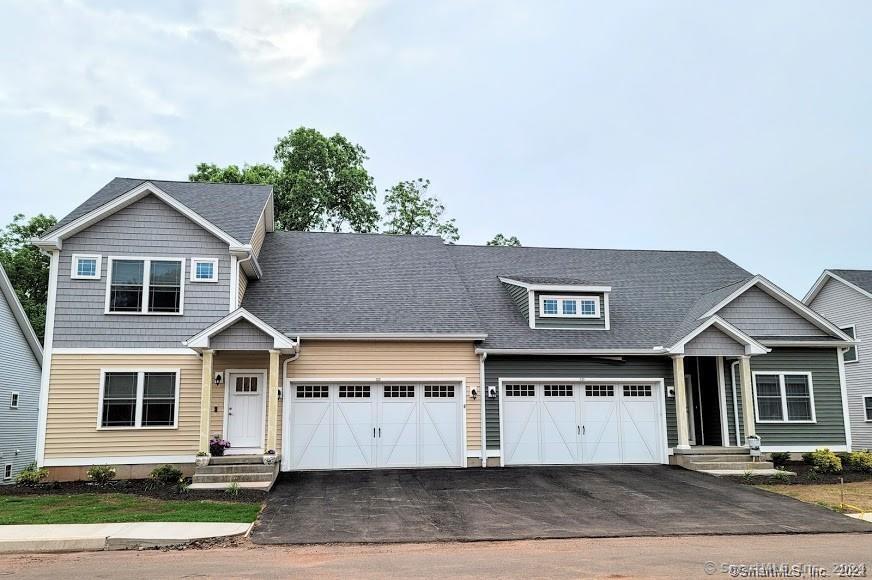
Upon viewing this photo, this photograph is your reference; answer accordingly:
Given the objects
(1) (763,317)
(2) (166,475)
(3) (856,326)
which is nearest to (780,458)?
(1) (763,317)

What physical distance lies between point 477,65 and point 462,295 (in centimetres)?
826

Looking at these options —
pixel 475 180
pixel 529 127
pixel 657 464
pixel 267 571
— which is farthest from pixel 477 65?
pixel 267 571

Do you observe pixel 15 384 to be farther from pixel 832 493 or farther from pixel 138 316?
pixel 832 493

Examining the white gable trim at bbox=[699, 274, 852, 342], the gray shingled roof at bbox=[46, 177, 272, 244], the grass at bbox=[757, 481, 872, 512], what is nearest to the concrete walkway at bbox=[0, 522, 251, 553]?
the gray shingled roof at bbox=[46, 177, 272, 244]

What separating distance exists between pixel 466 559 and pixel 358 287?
10981mm

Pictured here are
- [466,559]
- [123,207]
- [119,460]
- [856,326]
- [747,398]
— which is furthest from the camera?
[856,326]

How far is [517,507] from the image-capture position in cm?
1197

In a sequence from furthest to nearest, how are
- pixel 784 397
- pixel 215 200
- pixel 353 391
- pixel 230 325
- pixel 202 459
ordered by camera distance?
pixel 215 200
pixel 784 397
pixel 353 391
pixel 230 325
pixel 202 459

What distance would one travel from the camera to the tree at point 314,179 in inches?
1280

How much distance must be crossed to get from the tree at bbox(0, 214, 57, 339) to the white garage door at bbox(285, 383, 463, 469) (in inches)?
892

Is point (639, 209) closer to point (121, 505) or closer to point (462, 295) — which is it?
point (462, 295)

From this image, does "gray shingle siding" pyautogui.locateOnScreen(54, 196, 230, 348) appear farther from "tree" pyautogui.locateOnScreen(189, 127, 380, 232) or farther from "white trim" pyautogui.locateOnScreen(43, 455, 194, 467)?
"tree" pyautogui.locateOnScreen(189, 127, 380, 232)

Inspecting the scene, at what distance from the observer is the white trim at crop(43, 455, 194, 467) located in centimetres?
1494

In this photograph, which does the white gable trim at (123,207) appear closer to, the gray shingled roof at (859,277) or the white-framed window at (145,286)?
the white-framed window at (145,286)
